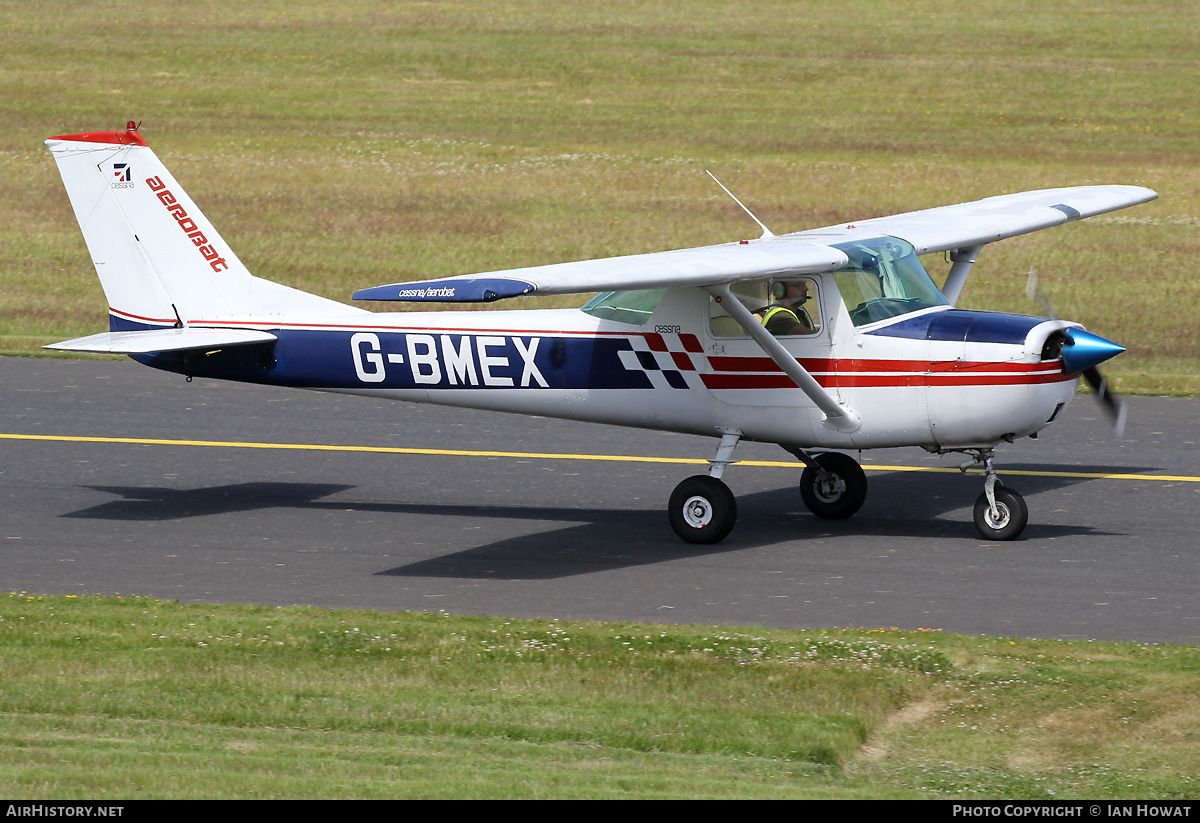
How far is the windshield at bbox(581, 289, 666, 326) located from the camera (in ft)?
40.0

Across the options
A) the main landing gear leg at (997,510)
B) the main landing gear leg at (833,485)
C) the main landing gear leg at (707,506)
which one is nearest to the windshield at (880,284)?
the main landing gear leg at (997,510)

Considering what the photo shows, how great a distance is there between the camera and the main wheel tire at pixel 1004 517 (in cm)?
1188

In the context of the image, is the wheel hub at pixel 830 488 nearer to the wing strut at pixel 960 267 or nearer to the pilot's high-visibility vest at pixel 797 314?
the pilot's high-visibility vest at pixel 797 314

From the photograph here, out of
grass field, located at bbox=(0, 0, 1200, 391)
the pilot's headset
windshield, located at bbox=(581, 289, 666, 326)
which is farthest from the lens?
grass field, located at bbox=(0, 0, 1200, 391)

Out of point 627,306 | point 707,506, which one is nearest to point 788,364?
point 707,506

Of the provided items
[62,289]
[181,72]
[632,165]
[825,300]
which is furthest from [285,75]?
[825,300]

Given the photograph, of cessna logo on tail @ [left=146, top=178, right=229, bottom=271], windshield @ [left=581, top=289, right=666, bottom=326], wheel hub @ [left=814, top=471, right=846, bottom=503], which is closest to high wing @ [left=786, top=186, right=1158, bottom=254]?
windshield @ [left=581, top=289, right=666, bottom=326]

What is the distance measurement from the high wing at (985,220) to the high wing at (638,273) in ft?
2.86

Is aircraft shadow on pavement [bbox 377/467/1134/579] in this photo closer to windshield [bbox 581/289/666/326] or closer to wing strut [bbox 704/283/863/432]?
wing strut [bbox 704/283/863/432]

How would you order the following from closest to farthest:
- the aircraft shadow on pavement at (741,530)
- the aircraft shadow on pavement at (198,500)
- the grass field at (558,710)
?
the grass field at (558,710) → the aircraft shadow on pavement at (741,530) → the aircraft shadow on pavement at (198,500)

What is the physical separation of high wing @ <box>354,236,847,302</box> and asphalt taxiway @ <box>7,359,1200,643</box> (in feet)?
6.96

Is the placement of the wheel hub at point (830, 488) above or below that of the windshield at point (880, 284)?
below

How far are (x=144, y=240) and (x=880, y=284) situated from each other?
20.2 feet

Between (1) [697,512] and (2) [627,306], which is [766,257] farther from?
(1) [697,512]
